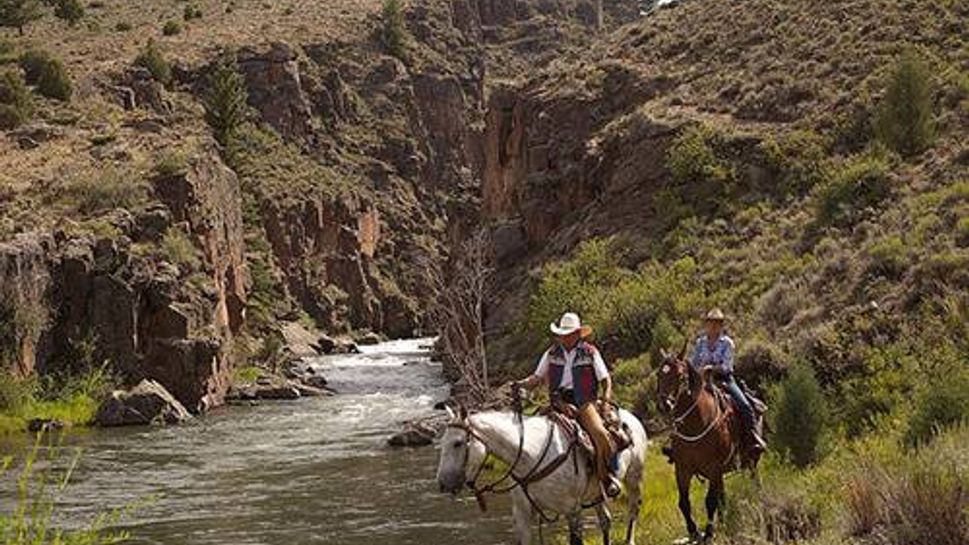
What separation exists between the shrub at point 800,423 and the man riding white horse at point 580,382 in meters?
5.10

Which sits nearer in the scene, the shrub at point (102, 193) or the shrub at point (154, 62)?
the shrub at point (102, 193)

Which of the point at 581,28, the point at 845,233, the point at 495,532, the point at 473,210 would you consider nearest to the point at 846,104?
the point at 845,233

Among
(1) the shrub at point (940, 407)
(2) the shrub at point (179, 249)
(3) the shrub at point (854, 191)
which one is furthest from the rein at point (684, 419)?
(2) the shrub at point (179, 249)

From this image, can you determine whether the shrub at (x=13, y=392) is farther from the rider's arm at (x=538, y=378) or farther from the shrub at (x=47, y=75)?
the shrub at (x=47, y=75)

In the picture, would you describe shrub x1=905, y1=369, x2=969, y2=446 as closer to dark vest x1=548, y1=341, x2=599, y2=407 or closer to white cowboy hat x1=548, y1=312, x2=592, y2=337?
dark vest x1=548, y1=341, x2=599, y2=407

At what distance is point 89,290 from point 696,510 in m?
36.7

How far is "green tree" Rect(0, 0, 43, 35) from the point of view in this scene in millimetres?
85000

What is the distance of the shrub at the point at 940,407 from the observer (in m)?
13.9

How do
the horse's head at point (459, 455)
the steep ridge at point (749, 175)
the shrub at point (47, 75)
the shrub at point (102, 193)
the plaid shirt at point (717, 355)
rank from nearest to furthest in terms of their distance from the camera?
the horse's head at point (459, 455)
the plaid shirt at point (717, 355)
the steep ridge at point (749, 175)
the shrub at point (102, 193)
the shrub at point (47, 75)

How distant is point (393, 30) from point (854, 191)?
9965cm

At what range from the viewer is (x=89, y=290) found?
4491 cm

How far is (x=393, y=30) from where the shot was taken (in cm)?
12669

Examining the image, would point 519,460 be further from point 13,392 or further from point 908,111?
point 13,392

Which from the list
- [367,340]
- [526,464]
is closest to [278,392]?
[526,464]
